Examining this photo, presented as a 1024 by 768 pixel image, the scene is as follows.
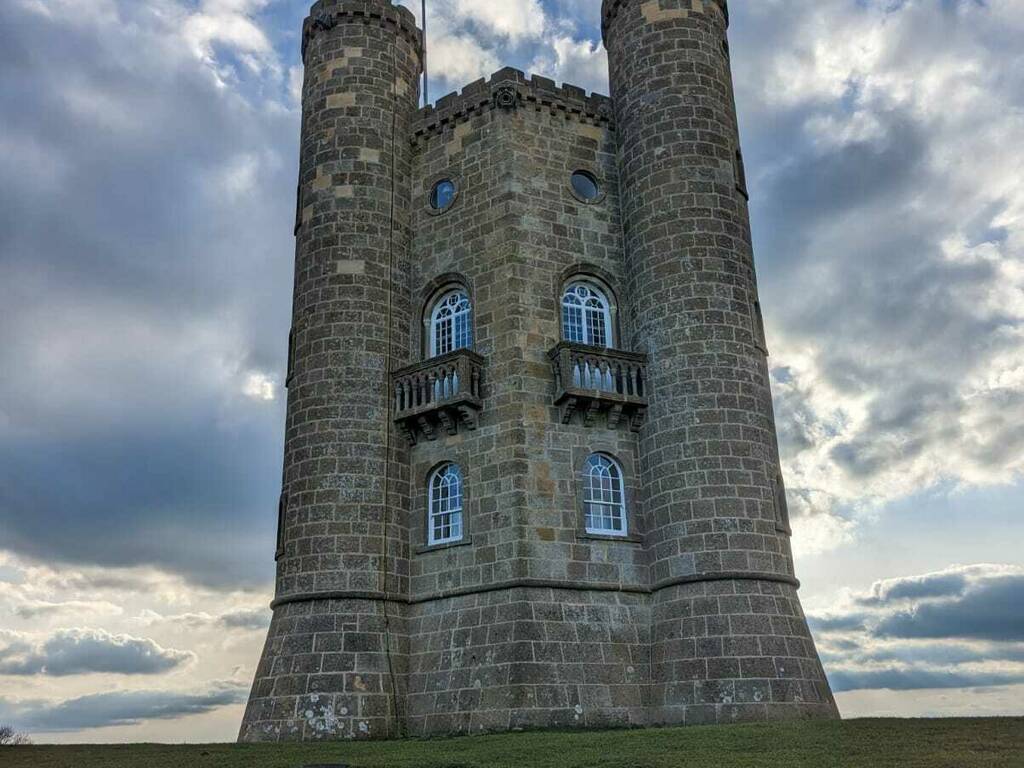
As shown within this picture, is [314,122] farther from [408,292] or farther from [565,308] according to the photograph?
[565,308]

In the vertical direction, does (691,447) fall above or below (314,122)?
below

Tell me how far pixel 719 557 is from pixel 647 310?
6.71m

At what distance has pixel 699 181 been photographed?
1022 inches

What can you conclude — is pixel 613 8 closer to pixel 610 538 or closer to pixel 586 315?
pixel 586 315

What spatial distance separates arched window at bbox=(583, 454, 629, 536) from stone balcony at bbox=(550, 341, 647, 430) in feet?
3.38

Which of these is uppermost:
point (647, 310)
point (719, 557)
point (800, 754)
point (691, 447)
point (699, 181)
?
point (699, 181)

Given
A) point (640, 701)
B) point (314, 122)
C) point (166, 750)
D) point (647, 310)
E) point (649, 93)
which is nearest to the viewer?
point (166, 750)

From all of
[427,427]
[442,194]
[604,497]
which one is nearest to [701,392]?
[604,497]

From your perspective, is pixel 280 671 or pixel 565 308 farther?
pixel 565 308

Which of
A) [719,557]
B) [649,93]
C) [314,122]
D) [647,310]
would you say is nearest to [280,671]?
[719,557]

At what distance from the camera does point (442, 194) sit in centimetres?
2809

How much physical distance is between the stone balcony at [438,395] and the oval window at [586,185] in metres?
5.90

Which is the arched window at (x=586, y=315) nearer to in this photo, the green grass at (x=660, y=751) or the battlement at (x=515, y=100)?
the battlement at (x=515, y=100)

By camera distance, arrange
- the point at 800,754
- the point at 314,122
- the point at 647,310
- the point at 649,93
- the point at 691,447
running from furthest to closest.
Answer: the point at 314,122 < the point at 649,93 < the point at 647,310 < the point at 691,447 < the point at 800,754
